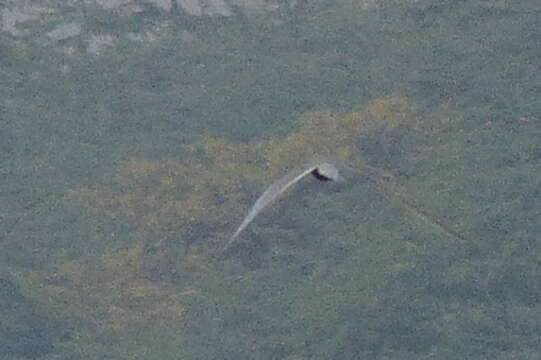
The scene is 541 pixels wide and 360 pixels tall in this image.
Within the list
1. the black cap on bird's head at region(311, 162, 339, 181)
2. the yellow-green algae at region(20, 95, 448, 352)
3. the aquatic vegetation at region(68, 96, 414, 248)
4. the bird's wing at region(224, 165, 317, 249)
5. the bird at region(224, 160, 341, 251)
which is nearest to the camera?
the bird's wing at region(224, 165, 317, 249)

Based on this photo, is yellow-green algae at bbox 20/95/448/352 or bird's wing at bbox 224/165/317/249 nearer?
bird's wing at bbox 224/165/317/249

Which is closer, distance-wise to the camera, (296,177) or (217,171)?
(296,177)

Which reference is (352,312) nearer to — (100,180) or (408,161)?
(408,161)

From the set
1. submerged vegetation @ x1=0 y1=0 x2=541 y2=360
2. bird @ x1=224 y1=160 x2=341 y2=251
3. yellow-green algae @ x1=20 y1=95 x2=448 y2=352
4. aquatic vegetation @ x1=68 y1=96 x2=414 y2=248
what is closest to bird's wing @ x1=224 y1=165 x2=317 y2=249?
bird @ x1=224 y1=160 x2=341 y2=251

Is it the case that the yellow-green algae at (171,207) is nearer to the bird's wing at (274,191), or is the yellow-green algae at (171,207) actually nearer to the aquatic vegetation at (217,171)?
the aquatic vegetation at (217,171)

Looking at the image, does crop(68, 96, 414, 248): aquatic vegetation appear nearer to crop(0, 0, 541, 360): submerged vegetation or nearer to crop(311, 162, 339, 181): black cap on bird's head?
crop(0, 0, 541, 360): submerged vegetation

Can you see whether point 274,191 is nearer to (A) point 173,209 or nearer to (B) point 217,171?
(A) point 173,209

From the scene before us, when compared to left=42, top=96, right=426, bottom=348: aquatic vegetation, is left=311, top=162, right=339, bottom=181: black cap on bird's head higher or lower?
higher

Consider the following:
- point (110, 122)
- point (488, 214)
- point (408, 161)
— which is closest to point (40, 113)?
point (110, 122)

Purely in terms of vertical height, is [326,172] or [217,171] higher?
[326,172]

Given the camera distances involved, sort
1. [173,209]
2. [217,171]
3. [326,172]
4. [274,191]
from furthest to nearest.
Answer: [217,171] < [173,209] < [326,172] < [274,191]

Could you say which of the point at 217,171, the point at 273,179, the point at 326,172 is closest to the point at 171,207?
the point at 217,171

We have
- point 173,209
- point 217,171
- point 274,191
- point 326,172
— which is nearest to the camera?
point 274,191
